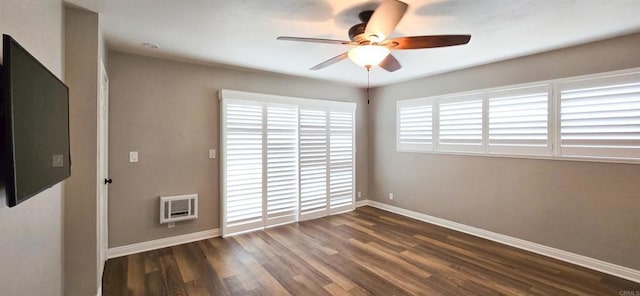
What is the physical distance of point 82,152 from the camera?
221 centimetres

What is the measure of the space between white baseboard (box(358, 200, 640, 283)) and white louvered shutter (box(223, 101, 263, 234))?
8.61 feet

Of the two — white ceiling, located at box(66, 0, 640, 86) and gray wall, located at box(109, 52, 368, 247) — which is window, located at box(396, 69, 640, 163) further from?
gray wall, located at box(109, 52, 368, 247)

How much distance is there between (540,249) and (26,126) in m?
4.57

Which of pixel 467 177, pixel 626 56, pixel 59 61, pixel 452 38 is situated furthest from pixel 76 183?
pixel 626 56

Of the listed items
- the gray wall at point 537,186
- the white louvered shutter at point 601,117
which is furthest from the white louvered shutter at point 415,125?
the white louvered shutter at point 601,117

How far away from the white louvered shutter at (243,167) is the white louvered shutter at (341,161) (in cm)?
136

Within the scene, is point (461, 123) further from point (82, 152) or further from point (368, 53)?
point (82, 152)

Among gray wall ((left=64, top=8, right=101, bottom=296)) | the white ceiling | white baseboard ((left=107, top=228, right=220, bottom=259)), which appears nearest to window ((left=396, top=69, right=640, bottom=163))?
the white ceiling

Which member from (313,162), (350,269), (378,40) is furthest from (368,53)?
(313,162)

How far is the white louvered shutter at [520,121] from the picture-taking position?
327 cm

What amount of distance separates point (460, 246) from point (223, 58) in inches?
150

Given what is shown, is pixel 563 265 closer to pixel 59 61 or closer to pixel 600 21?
pixel 600 21

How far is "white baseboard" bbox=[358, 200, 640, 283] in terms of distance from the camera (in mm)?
2784

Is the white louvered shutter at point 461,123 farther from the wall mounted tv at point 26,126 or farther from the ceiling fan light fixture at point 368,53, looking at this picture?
the wall mounted tv at point 26,126
